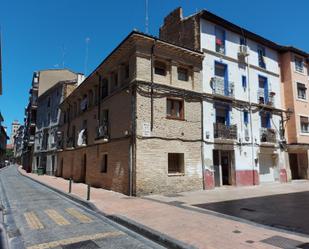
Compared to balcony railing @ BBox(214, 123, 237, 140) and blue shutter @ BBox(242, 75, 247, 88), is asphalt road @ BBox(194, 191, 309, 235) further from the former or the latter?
blue shutter @ BBox(242, 75, 247, 88)

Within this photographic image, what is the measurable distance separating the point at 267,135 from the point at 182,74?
8.24 meters

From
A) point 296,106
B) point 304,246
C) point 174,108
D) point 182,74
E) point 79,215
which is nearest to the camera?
point 304,246

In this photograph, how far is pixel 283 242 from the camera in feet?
18.5

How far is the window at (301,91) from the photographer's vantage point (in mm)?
22391

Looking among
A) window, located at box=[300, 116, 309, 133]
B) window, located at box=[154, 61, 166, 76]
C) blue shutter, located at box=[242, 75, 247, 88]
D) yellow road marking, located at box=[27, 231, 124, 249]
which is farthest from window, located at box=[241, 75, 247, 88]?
yellow road marking, located at box=[27, 231, 124, 249]

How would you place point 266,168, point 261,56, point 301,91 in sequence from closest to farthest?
1. point 266,168
2. point 261,56
3. point 301,91

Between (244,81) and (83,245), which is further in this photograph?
(244,81)

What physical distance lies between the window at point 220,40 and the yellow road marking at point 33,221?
1450 cm

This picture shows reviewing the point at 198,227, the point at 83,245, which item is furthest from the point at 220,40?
the point at 83,245

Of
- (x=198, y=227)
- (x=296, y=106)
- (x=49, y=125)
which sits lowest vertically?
(x=198, y=227)

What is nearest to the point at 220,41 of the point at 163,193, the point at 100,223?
the point at 163,193

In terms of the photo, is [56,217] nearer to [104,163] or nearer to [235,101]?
[104,163]

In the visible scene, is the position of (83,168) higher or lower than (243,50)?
lower

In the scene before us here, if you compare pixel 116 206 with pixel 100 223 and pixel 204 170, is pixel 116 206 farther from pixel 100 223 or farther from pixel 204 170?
pixel 204 170
